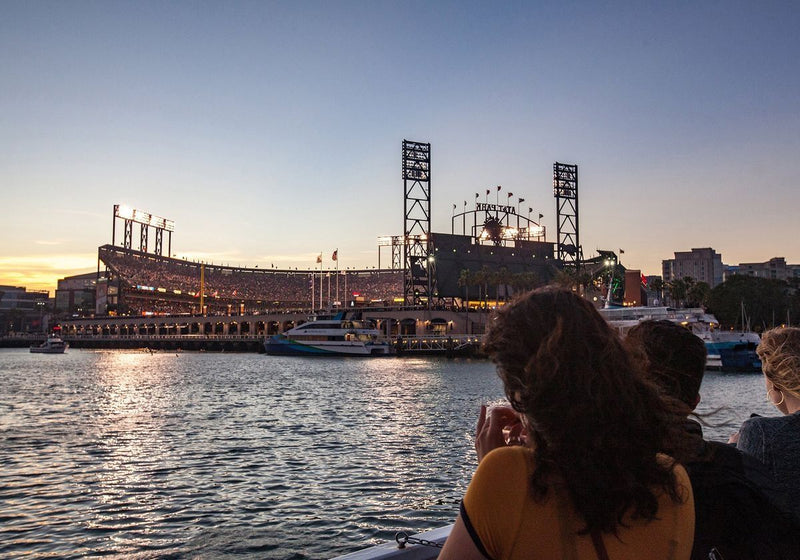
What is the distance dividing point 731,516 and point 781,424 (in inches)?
34.8

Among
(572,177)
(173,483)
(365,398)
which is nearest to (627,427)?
(173,483)

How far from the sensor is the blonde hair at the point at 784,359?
143 inches

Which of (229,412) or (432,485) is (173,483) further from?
(229,412)

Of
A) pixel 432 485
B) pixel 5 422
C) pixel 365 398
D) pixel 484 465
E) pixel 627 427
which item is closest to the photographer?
pixel 484 465

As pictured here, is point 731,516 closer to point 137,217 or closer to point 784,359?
point 784,359

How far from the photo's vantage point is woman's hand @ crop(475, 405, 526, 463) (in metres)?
2.37

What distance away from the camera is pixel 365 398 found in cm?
3450

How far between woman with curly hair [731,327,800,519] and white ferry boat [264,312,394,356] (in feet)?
281

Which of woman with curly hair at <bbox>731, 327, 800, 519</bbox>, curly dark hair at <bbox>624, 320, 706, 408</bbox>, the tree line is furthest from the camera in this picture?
the tree line

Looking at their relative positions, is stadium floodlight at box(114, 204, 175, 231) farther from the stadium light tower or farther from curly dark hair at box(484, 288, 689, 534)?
curly dark hair at box(484, 288, 689, 534)

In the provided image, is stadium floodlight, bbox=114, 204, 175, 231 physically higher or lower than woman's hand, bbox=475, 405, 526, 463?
higher

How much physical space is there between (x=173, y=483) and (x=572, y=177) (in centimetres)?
11014

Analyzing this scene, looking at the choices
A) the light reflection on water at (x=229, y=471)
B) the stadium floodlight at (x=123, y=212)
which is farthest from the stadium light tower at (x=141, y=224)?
the light reflection on water at (x=229, y=471)

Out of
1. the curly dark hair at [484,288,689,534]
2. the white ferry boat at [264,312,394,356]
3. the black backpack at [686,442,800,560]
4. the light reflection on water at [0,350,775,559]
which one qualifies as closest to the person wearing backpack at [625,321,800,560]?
the black backpack at [686,442,800,560]
